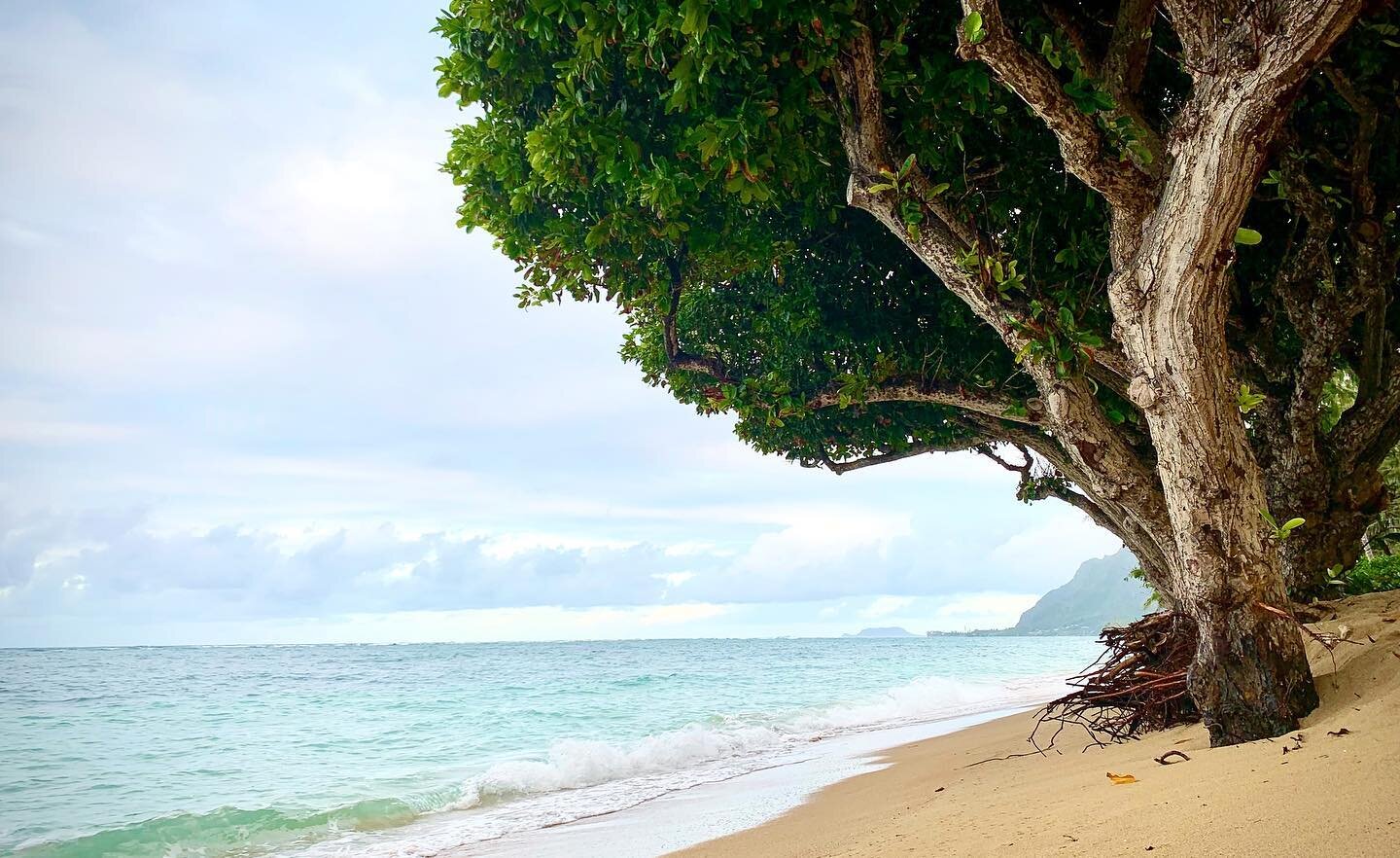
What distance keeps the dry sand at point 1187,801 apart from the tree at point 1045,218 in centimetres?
46

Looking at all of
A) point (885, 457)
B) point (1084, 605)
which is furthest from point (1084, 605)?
point (885, 457)

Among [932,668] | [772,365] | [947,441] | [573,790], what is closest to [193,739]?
[573,790]

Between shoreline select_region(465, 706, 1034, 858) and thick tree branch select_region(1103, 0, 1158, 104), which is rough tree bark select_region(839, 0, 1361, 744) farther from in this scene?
shoreline select_region(465, 706, 1034, 858)

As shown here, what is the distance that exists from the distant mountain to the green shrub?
153948 mm

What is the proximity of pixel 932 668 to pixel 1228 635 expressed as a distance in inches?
1374

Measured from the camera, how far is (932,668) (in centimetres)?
3681

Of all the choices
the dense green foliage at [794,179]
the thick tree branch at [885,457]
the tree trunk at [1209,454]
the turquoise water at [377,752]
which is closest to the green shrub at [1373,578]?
the dense green foliage at [794,179]

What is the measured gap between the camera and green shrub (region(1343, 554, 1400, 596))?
7391 mm

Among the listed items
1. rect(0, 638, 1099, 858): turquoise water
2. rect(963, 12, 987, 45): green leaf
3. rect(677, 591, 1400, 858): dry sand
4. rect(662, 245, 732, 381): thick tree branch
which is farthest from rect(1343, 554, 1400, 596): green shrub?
rect(0, 638, 1099, 858): turquoise water

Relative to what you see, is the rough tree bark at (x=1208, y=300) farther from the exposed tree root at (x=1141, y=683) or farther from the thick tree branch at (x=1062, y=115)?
the exposed tree root at (x=1141, y=683)

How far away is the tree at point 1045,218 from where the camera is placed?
422 centimetres

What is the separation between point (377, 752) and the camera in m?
13.8

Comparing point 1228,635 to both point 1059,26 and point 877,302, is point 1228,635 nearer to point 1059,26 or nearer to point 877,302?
point 1059,26

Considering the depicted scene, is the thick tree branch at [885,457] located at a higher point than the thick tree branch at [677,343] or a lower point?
lower
